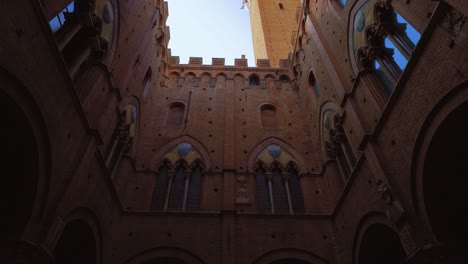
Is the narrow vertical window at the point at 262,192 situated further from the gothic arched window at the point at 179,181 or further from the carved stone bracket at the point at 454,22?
the carved stone bracket at the point at 454,22

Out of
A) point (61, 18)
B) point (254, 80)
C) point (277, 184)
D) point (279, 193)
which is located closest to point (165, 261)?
point (279, 193)

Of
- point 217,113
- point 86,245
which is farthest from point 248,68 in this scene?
point 86,245

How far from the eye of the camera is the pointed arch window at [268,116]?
47.8ft

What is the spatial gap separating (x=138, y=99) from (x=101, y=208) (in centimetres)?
509

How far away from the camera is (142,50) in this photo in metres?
12.6

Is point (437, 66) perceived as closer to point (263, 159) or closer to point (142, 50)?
point (263, 159)

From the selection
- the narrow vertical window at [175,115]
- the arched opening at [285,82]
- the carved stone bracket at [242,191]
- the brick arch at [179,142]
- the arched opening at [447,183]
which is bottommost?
the arched opening at [447,183]

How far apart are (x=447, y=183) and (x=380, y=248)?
2.97m

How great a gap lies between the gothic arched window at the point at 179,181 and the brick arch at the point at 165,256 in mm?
1719

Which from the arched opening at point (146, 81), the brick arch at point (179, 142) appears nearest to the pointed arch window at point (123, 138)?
the brick arch at point (179, 142)

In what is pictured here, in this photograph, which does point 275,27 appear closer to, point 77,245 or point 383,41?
point 383,41

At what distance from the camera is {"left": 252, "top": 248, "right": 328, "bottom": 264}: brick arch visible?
9266 mm

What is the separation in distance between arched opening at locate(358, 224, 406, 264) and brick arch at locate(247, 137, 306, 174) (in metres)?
4.22

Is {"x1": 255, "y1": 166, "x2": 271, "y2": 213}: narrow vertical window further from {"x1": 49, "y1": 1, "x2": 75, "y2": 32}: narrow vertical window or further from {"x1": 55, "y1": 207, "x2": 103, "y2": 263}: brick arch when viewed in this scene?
{"x1": 49, "y1": 1, "x2": 75, "y2": 32}: narrow vertical window
